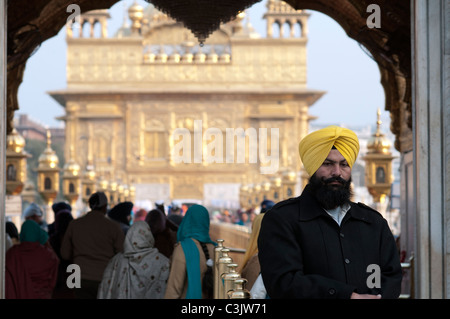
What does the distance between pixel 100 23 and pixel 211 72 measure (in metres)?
7.34

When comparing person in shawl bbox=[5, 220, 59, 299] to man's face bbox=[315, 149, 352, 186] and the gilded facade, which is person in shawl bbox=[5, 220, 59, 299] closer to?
man's face bbox=[315, 149, 352, 186]

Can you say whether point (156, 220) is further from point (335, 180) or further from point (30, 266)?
point (335, 180)

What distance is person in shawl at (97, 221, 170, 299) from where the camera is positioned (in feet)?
22.4

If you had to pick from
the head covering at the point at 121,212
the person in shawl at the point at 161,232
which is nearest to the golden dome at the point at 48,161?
the head covering at the point at 121,212

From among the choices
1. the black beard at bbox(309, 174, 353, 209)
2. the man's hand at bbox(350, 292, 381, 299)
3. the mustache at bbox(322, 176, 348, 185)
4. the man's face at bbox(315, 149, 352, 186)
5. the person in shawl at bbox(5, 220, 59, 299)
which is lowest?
the person in shawl at bbox(5, 220, 59, 299)

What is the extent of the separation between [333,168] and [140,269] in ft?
12.8

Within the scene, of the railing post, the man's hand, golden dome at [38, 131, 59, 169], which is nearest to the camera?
the man's hand

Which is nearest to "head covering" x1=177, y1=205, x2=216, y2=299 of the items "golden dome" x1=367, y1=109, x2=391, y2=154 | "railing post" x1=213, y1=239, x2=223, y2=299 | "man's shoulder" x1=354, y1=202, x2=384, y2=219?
"railing post" x1=213, y1=239, x2=223, y2=299

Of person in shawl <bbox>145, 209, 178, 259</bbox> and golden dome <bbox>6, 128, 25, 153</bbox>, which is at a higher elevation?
golden dome <bbox>6, 128, 25, 153</bbox>

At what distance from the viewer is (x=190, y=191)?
2046 inches

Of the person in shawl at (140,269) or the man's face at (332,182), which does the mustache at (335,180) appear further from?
the person in shawl at (140,269)

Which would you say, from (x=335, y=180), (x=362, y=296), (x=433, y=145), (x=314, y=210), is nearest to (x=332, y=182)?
(x=335, y=180)

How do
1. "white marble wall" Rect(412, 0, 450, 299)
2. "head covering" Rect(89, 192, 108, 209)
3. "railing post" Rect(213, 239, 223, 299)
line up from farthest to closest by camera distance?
"head covering" Rect(89, 192, 108, 209) < "railing post" Rect(213, 239, 223, 299) < "white marble wall" Rect(412, 0, 450, 299)

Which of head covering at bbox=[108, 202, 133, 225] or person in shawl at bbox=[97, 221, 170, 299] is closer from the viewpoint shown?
person in shawl at bbox=[97, 221, 170, 299]
